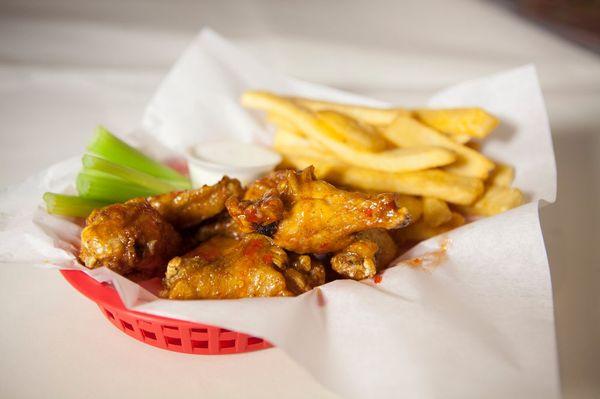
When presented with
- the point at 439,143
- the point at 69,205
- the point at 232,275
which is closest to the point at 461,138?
the point at 439,143

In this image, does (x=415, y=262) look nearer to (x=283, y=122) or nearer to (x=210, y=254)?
(x=210, y=254)

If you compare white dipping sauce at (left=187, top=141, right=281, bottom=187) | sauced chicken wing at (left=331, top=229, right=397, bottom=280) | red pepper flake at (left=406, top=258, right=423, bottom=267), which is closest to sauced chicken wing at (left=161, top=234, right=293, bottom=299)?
sauced chicken wing at (left=331, top=229, right=397, bottom=280)

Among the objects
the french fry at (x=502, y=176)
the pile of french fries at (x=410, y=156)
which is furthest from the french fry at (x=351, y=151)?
the french fry at (x=502, y=176)

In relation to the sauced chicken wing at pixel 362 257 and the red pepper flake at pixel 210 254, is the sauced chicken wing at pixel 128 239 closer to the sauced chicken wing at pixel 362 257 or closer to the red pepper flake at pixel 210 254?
the red pepper flake at pixel 210 254

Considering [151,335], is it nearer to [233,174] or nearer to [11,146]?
[233,174]

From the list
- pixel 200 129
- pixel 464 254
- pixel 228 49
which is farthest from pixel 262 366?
pixel 228 49

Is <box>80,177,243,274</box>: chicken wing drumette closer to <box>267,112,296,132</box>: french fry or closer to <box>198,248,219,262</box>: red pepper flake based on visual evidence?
<box>198,248,219,262</box>: red pepper flake
